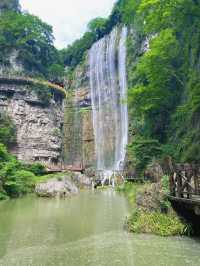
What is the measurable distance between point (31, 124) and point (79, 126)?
18.8ft

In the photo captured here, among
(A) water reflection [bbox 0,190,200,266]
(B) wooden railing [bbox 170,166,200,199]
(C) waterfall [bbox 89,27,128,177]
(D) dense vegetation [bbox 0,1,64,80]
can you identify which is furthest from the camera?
(D) dense vegetation [bbox 0,1,64,80]

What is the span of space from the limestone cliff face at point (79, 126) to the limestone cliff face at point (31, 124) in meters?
1.26

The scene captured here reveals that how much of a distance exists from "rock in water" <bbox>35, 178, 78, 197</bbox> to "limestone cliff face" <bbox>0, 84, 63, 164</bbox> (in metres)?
13.1

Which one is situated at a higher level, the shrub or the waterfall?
the waterfall

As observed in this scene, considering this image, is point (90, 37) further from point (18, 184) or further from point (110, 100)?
point (18, 184)

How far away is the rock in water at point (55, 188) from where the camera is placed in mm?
20578

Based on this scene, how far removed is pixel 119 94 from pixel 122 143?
6.47 metres

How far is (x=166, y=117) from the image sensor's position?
80.0 feet

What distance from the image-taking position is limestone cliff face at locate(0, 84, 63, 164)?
35.3 meters

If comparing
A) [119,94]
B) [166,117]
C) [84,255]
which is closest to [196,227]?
[84,255]

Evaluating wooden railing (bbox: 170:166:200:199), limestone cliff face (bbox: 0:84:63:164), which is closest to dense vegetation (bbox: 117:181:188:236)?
wooden railing (bbox: 170:166:200:199)

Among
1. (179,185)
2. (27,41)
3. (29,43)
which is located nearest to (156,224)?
(179,185)

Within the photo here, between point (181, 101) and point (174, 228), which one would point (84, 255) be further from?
point (181, 101)

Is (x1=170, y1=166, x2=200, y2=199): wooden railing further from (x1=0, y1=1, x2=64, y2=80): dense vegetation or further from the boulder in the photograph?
(x1=0, y1=1, x2=64, y2=80): dense vegetation
